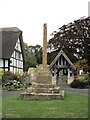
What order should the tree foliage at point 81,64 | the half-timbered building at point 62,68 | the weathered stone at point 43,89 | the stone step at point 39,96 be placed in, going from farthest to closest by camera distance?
the tree foliage at point 81,64 < the half-timbered building at point 62,68 < the weathered stone at point 43,89 < the stone step at point 39,96

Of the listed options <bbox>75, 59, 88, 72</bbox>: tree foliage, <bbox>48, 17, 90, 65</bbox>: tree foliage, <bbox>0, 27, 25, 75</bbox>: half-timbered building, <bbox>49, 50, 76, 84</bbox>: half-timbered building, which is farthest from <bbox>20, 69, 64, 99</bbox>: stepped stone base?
<bbox>48, 17, 90, 65</bbox>: tree foliage

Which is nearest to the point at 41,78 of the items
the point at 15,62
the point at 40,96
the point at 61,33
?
the point at 40,96

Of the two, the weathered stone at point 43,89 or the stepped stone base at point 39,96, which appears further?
the weathered stone at point 43,89

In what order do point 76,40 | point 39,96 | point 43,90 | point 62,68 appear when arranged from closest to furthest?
point 39,96 → point 43,90 → point 62,68 → point 76,40

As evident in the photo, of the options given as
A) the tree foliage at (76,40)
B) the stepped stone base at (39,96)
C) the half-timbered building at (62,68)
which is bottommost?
the stepped stone base at (39,96)

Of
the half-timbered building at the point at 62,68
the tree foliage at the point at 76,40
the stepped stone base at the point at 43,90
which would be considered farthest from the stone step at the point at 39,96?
the tree foliage at the point at 76,40

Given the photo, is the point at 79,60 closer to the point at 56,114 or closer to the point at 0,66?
the point at 0,66

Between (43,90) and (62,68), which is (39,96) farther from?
(62,68)

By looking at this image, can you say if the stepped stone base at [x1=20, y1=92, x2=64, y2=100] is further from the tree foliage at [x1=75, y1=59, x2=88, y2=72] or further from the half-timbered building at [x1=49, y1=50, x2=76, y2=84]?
the tree foliage at [x1=75, y1=59, x2=88, y2=72]

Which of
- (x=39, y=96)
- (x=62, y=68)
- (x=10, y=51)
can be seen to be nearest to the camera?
(x=39, y=96)

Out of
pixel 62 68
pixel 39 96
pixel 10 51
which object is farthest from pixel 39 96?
pixel 62 68

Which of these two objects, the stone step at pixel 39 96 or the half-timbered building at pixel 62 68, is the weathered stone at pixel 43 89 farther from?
the half-timbered building at pixel 62 68

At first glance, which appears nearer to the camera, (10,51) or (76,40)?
(10,51)

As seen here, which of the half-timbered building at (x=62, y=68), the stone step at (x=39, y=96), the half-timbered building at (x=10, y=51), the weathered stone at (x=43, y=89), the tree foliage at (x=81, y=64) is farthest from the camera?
the tree foliage at (x=81, y=64)
